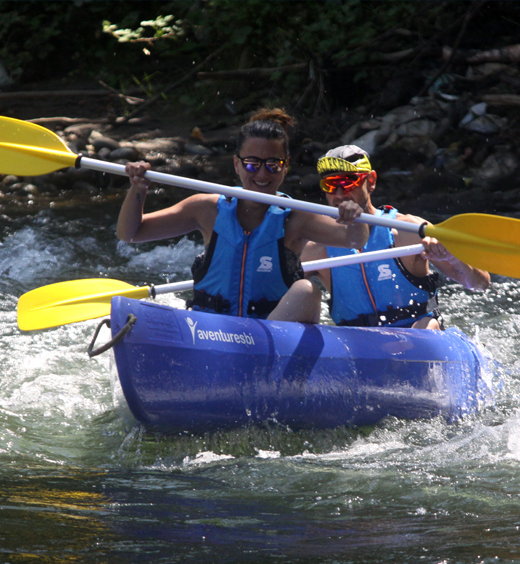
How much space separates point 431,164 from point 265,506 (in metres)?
6.15

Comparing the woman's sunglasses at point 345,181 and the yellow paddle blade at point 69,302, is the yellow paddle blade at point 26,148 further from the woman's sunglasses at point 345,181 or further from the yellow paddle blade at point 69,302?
the woman's sunglasses at point 345,181

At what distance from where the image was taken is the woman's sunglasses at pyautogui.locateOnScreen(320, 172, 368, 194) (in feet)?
10.5

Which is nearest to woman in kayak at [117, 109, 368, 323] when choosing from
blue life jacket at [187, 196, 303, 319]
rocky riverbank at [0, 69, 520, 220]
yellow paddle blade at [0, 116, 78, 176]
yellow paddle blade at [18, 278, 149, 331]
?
blue life jacket at [187, 196, 303, 319]

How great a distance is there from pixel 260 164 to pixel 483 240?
40.3 inches

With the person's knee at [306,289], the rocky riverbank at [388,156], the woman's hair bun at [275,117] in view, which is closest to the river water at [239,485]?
the person's knee at [306,289]

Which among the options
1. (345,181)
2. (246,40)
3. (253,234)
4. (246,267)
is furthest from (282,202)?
(246,40)

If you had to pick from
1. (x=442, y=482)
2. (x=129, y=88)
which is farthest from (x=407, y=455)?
(x=129, y=88)

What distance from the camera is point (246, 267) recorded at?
293 cm

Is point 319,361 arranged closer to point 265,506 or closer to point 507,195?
point 265,506

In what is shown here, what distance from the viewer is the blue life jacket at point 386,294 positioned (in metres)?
3.30

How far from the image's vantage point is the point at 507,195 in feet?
23.0

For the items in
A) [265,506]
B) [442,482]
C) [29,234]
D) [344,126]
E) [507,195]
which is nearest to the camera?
[265,506]

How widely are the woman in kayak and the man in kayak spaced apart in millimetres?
299

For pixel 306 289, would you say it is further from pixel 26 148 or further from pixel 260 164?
pixel 26 148
